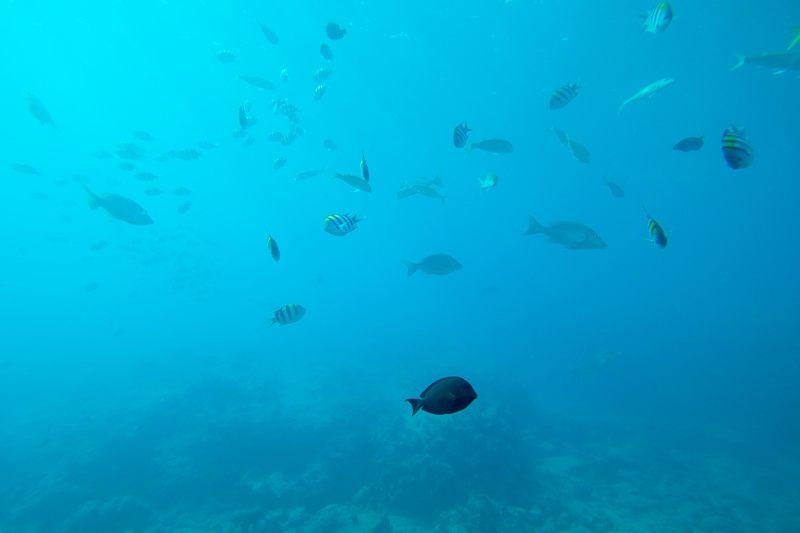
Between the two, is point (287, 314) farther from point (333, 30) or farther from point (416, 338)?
point (416, 338)

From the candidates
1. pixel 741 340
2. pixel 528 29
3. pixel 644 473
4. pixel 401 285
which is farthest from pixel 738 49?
pixel 401 285

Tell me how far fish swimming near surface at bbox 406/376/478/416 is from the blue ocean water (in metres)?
1.65

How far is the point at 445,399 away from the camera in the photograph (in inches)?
92.2

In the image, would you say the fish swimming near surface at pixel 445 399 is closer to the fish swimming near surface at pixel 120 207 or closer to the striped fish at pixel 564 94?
the striped fish at pixel 564 94

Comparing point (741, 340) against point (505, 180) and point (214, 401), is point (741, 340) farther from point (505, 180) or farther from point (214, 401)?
point (505, 180)

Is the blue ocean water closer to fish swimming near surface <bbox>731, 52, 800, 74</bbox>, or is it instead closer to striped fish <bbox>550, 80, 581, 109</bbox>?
striped fish <bbox>550, 80, 581, 109</bbox>

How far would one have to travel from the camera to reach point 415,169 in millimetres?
55656

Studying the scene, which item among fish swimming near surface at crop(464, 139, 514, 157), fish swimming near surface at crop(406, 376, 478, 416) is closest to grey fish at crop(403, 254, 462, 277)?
fish swimming near surface at crop(464, 139, 514, 157)

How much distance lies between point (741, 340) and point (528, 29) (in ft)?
80.7

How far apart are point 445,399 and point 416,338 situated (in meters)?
28.2

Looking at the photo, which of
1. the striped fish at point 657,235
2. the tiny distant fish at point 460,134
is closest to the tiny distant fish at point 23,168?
the tiny distant fish at point 460,134

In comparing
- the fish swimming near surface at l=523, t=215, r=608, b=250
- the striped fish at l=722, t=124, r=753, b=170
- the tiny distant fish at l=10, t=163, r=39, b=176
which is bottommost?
the striped fish at l=722, t=124, r=753, b=170

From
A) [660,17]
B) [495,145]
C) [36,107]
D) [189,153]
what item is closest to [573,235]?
[495,145]

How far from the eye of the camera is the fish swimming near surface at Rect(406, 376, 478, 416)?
234 centimetres
